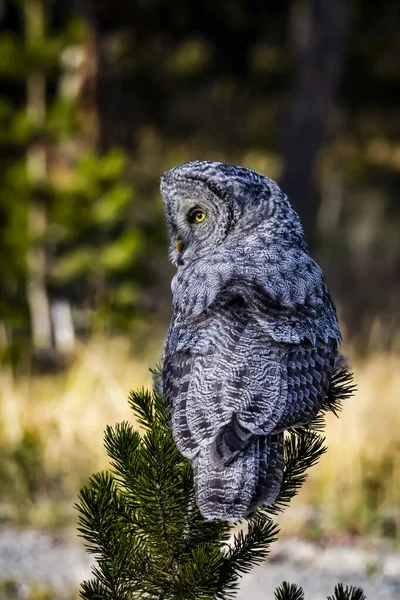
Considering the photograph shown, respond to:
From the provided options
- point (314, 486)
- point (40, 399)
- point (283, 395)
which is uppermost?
point (40, 399)

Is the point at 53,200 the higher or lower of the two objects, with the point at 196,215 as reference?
higher

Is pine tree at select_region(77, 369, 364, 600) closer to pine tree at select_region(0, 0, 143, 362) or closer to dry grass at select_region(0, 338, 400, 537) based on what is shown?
dry grass at select_region(0, 338, 400, 537)

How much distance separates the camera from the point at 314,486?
19.7 feet

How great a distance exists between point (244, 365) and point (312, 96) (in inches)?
315

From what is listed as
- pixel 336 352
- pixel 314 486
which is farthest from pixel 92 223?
pixel 336 352

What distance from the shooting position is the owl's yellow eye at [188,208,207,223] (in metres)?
2.69

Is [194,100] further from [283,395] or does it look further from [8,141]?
[283,395]

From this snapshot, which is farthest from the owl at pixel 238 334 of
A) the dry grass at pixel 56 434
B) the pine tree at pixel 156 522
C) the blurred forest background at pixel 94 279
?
the dry grass at pixel 56 434

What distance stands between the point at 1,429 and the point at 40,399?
2.48 ft

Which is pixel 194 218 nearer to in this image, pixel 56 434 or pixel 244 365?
pixel 244 365

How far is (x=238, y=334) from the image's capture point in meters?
2.32

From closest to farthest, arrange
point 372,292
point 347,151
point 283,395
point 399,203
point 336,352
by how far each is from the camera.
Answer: point 283,395, point 336,352, point 372,292, point 399,203, point 347,151

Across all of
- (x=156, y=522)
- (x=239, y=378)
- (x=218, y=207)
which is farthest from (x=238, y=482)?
(x=218, y=207)

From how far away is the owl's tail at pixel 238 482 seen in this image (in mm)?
2045
